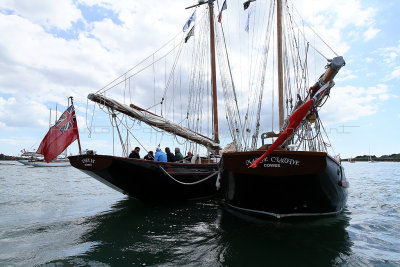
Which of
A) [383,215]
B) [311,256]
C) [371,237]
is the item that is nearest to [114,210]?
[311,256]

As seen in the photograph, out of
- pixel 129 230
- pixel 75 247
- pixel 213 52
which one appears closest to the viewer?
pixel 75 247

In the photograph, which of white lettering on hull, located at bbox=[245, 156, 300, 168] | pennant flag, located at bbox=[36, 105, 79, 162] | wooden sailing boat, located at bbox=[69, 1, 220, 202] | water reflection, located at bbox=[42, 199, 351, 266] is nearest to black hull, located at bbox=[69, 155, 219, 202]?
wooden sailing boat, located at bbox=[69, 1, 220, 202]

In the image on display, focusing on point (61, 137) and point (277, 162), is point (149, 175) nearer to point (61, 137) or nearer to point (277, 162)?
point (277, 162)

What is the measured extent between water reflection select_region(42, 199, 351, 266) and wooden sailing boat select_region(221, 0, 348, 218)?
43 cm

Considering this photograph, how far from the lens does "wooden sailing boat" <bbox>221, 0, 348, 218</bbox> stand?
21.3ft

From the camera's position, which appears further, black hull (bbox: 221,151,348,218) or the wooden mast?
the wooden mast

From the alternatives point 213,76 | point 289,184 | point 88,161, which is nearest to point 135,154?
point 88,161

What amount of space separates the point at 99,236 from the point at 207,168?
600 centimetres

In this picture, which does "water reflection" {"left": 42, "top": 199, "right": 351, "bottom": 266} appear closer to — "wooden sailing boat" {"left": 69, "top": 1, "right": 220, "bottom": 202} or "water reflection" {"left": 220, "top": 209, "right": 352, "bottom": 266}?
"water reflection" {"left": 220, "top": 209, "right": 352, "bottom": 266}

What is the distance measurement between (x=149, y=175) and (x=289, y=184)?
16.8 ft

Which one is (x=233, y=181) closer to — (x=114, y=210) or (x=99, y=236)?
(x=99, y=236)

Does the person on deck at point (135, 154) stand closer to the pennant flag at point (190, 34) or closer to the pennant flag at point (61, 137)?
the pennant flag at point (61, 137)

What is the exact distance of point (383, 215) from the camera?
359 inches

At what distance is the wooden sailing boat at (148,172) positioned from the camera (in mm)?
9531
